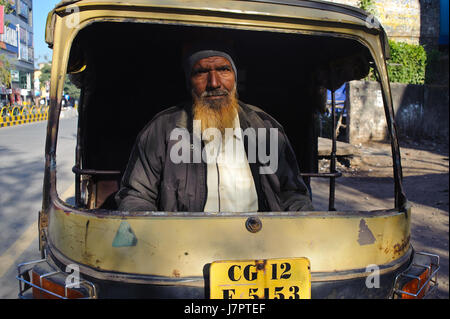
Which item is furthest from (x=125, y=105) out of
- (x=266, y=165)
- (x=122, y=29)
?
(x=266, y=165)

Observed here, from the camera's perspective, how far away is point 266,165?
2.25 metres

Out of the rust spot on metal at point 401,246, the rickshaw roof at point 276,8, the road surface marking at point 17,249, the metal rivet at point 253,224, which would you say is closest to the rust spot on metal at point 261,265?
the metal rivet at point 253,224

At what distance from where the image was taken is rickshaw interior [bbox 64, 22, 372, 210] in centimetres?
257

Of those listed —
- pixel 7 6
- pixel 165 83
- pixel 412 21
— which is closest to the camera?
pixel 165 83

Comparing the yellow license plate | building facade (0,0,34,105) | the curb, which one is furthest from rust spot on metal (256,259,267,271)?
the curb

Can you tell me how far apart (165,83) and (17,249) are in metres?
2.17

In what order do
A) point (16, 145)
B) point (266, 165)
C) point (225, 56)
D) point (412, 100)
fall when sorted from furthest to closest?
1. point (412, 100)
2. point (16, 145)
3. point (225, 56)
4. point (266, 165)

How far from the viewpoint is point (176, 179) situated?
81.1 inches

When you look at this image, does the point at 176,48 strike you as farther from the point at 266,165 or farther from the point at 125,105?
the point at 266,165

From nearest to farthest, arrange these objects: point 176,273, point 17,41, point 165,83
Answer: point 176,273 → point 165,83 → point 17,41

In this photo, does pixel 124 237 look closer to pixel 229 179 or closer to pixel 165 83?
pixel 229 179

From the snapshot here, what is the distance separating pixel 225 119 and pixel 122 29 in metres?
0.80

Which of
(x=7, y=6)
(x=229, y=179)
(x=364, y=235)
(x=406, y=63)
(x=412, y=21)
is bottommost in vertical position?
(x=364, y=235)

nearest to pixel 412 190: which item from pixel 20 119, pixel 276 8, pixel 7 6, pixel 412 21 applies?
pixel 276 8
